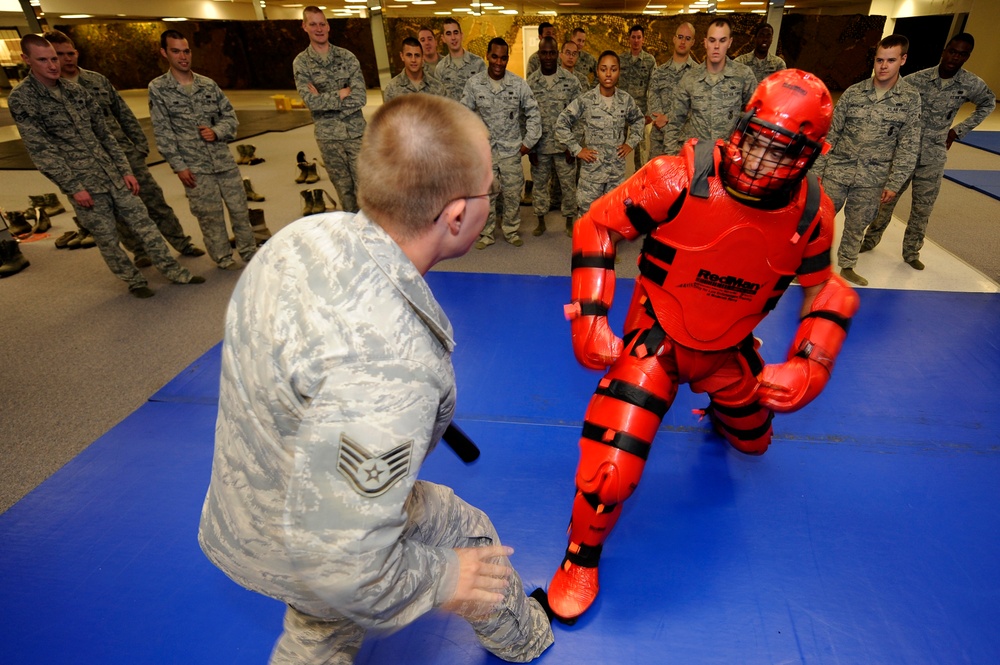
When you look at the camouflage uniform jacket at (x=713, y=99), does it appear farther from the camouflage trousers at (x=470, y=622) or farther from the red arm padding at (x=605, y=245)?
the camouflage trousers at (x=470, y=622)

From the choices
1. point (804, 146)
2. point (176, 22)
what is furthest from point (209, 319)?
point (176, 22)

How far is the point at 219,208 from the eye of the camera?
4699mm

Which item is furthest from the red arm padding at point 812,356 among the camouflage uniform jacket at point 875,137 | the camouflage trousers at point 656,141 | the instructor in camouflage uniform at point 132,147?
the instructor in camouflage uniform at point 132,147

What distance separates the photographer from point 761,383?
187 cm

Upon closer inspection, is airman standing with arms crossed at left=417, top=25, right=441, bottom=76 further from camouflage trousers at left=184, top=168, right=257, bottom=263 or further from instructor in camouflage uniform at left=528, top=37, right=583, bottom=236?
camouflage trousers at left=184, top=168, right=257, bottom=263

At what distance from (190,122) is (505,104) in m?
2.87

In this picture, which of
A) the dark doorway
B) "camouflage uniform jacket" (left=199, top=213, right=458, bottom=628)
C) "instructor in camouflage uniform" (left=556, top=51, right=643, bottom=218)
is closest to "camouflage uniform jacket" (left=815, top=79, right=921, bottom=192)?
"instructor in camouflage uniform" (left=556, top=51, right=643, bottom=218)

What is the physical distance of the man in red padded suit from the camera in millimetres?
1762

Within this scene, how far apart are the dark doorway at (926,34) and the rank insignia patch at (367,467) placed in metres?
13.1

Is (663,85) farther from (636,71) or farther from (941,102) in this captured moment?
(941,102)

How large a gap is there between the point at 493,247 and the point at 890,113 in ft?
11.7

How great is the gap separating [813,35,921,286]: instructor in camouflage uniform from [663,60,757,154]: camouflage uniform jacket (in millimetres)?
939

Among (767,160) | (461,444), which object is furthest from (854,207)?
(461,444)

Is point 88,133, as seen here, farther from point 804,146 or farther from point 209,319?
point 804,146
